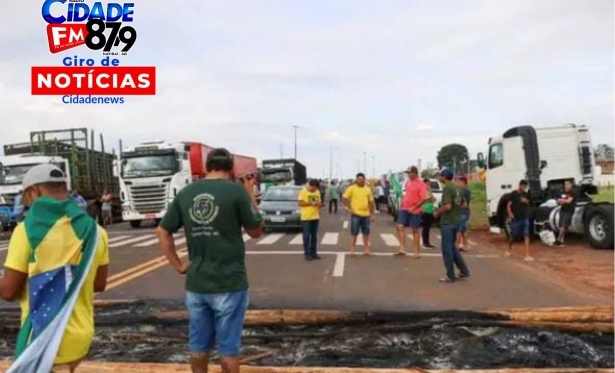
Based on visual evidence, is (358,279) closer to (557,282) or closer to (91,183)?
(557,282)

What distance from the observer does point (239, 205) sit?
13.3 feet

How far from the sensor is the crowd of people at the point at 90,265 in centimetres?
289

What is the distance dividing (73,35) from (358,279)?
9171 mm

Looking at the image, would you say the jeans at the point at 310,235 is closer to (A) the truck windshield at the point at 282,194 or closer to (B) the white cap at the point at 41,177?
(A) the truck windshield at the point at 282,194

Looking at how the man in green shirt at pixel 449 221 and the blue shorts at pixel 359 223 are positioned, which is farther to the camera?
the blue shorts at pixel 359 223

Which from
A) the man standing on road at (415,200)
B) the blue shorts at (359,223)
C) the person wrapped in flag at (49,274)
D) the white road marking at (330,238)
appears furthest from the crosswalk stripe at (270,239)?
the person wrapped in flag at (49,274)

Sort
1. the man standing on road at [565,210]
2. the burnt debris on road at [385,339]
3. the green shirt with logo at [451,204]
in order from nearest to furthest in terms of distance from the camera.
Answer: the burnt debris on road at [385,339] < the green shirt with logo at [451,204] < the man standing on road at [565,210]

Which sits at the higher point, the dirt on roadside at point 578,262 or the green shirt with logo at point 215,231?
the green shirt with logo at point 215,231

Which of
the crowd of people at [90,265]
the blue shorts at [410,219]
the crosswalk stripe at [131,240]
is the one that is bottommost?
Result: the crosswalk stripe at [131,240]

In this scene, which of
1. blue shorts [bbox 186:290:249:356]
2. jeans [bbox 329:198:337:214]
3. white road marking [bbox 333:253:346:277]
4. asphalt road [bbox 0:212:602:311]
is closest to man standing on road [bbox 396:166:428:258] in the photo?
asphalt road [bbox 0:212:602:311]

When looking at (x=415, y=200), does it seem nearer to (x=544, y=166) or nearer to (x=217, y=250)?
(x=544, y=166)

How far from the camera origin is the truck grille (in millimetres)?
24344

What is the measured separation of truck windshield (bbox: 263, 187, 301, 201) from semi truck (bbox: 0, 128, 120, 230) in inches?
263

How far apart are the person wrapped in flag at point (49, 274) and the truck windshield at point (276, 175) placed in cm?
3680
